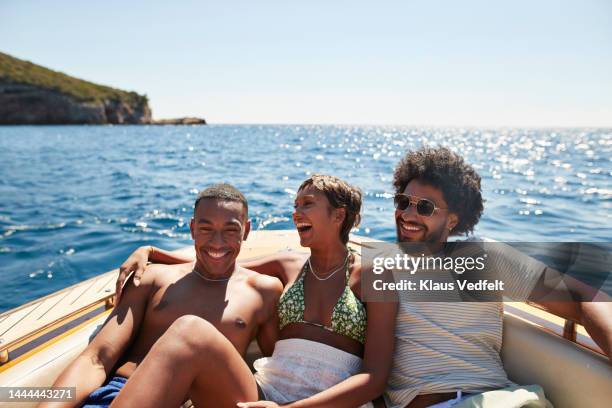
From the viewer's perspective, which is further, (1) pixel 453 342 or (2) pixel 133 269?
(2) pixel 133 269

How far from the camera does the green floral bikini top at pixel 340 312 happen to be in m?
2.04

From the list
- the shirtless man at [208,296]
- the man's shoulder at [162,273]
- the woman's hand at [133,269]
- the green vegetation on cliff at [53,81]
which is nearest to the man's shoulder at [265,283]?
the shirtless man at [208,296]

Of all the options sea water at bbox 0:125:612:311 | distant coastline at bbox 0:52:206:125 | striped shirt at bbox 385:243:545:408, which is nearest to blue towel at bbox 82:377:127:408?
striped shirt at bbox 385:243:545:408

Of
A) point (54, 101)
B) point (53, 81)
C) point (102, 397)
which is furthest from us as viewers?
point (53, 81)

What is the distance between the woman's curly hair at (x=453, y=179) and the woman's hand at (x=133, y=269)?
1.48 metres

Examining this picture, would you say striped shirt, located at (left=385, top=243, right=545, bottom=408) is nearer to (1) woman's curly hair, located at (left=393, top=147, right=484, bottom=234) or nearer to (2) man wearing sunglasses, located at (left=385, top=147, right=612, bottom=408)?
(2) man wearing sunglasses, located at (left=385, top=147, right=612, bottom=408)

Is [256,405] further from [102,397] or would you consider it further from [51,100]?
[51,100]

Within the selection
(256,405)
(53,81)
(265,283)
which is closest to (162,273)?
(265,283)

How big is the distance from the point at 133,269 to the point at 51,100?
70.4 meters

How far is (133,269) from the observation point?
228 cm

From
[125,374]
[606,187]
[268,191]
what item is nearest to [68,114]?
[268,191]

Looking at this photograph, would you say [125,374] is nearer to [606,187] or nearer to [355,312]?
[355,312]

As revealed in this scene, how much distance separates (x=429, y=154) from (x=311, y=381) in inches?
49.4

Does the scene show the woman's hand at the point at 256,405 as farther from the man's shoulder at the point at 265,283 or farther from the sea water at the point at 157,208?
the sea water at the point at 157,208
